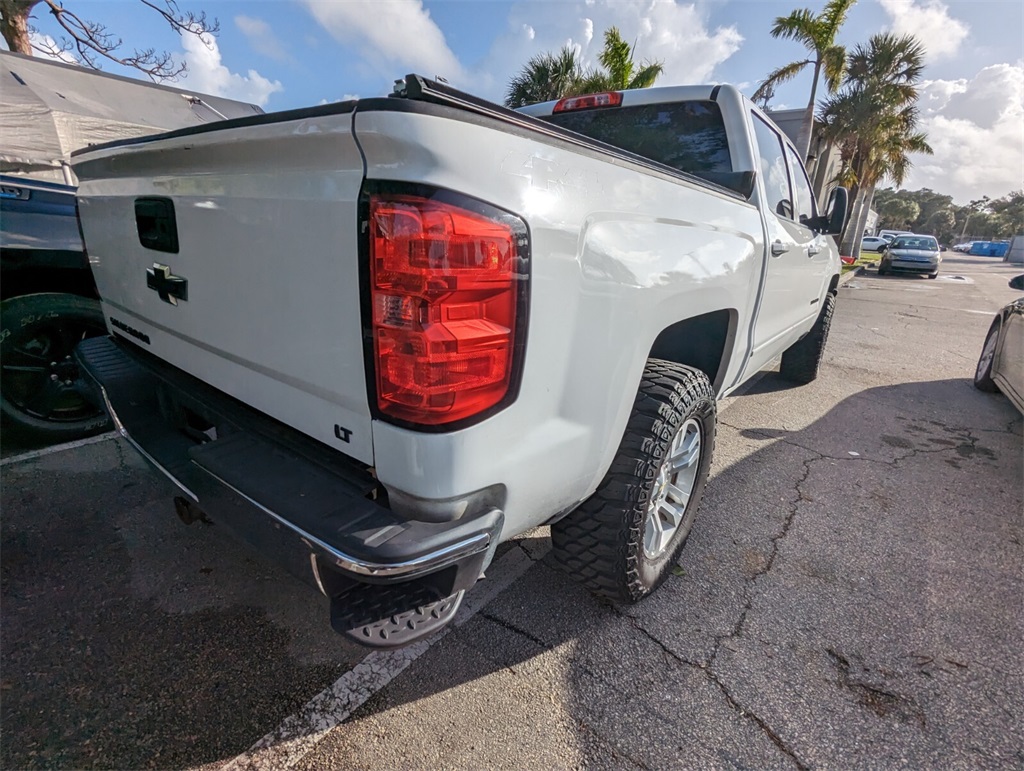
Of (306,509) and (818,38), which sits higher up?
(818,38)

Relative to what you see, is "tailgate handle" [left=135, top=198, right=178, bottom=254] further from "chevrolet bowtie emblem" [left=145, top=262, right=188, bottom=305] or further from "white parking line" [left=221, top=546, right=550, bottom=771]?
"white parking line" [left=221, top=546, right=550, bottom=771]

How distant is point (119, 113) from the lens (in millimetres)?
7273

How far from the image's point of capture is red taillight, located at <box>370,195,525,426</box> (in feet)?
3.70

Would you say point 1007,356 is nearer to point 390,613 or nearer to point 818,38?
point 390,613

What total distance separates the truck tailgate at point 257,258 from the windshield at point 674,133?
218 cm

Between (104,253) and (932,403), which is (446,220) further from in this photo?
(932,403)

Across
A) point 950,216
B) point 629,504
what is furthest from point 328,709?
point 950,216

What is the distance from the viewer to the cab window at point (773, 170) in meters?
2.98

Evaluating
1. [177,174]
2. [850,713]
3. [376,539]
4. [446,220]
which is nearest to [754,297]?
[850,713]

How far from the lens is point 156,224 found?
184 cm

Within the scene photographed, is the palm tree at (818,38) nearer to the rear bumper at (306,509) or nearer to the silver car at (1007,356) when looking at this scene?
the silver car at (1007,356)

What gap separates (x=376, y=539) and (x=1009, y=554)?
129 inches

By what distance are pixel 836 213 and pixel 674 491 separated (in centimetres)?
280

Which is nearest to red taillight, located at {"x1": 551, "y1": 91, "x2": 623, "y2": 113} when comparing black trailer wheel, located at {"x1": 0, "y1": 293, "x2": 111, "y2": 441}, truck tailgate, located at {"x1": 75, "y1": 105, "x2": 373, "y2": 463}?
truck tailgate, located at {"x1": 75, "y1": 105, "x2": 373, "y2": 463}
